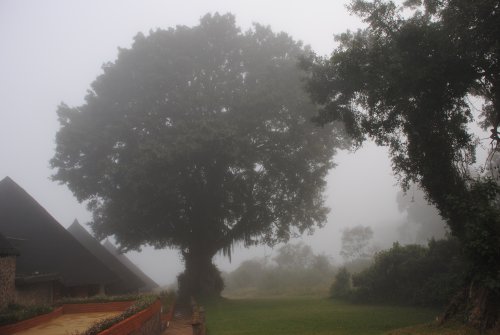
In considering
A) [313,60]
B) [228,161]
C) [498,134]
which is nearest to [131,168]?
[228,161]

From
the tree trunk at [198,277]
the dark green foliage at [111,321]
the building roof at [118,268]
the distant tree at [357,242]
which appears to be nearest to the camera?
the dark green foliage at [111,321]

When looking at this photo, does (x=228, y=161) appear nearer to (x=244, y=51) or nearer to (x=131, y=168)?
(x=131, y=168)

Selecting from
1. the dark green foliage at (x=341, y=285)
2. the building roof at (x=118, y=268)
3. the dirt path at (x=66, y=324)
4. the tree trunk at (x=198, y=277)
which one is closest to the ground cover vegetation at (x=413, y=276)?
the dark green foliage at (x=341, y=285)

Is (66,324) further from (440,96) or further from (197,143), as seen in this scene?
(440,96)

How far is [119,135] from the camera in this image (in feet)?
94.7

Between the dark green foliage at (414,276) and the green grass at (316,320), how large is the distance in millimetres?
1153

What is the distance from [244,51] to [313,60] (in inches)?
440

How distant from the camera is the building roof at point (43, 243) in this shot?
22.9 m

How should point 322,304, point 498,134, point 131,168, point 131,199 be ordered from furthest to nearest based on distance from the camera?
point 131,199, point 131,168, point 322,304, point 498,134

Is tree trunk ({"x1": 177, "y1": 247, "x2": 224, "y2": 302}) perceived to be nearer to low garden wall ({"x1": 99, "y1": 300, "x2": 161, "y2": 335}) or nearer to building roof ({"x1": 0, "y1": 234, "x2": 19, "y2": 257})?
low garden wall ({"x1": 99, "y1": 300, "x2": 161, "y2": 335})

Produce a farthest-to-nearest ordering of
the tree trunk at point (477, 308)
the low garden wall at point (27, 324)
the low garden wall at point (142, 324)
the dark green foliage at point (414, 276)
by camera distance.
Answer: the dark green foliage at point (414, 276), the low garden wall at point (27, 324), the tree trunk at point (477, 308), the low garden wall at point (142, 324)

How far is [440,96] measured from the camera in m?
15.2

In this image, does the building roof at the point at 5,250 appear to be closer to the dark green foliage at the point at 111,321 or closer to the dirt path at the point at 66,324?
the dirt path at the point at 66,324

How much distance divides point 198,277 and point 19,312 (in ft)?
61.4
